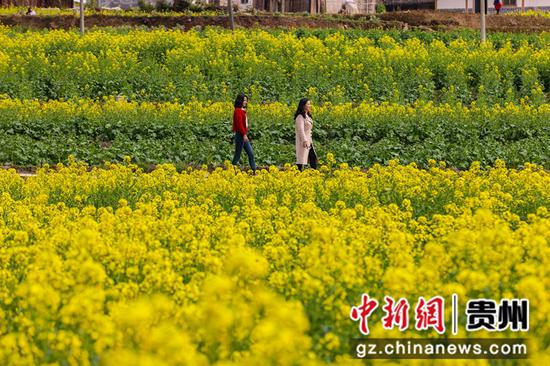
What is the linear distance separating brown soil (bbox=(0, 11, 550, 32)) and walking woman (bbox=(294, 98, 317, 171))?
54.0ft

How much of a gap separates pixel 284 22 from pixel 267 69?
28.0 feet

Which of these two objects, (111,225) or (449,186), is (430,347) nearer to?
(111,225)

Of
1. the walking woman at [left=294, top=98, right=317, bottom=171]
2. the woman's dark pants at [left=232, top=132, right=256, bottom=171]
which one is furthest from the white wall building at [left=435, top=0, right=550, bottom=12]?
the walking woman at [left=294, top=98, right=317, bottom=171]

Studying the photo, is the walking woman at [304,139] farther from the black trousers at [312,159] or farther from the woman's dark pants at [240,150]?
the woman's dark pants at [240,150]

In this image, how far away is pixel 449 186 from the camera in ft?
38.1

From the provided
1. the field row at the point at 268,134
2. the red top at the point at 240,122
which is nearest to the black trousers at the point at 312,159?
the red top at the point at 240,122

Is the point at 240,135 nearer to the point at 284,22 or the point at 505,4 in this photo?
the point at 284,22

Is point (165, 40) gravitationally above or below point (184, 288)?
above

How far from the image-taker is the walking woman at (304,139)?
Answer: 15586 mm

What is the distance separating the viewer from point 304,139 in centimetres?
1557

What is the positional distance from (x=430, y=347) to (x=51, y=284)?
2148 mm

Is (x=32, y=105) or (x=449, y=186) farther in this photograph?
(x=32, y=105)

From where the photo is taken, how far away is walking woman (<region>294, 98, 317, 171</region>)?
51.1ft

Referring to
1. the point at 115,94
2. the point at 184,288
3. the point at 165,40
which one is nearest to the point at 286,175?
the point at 184,288
